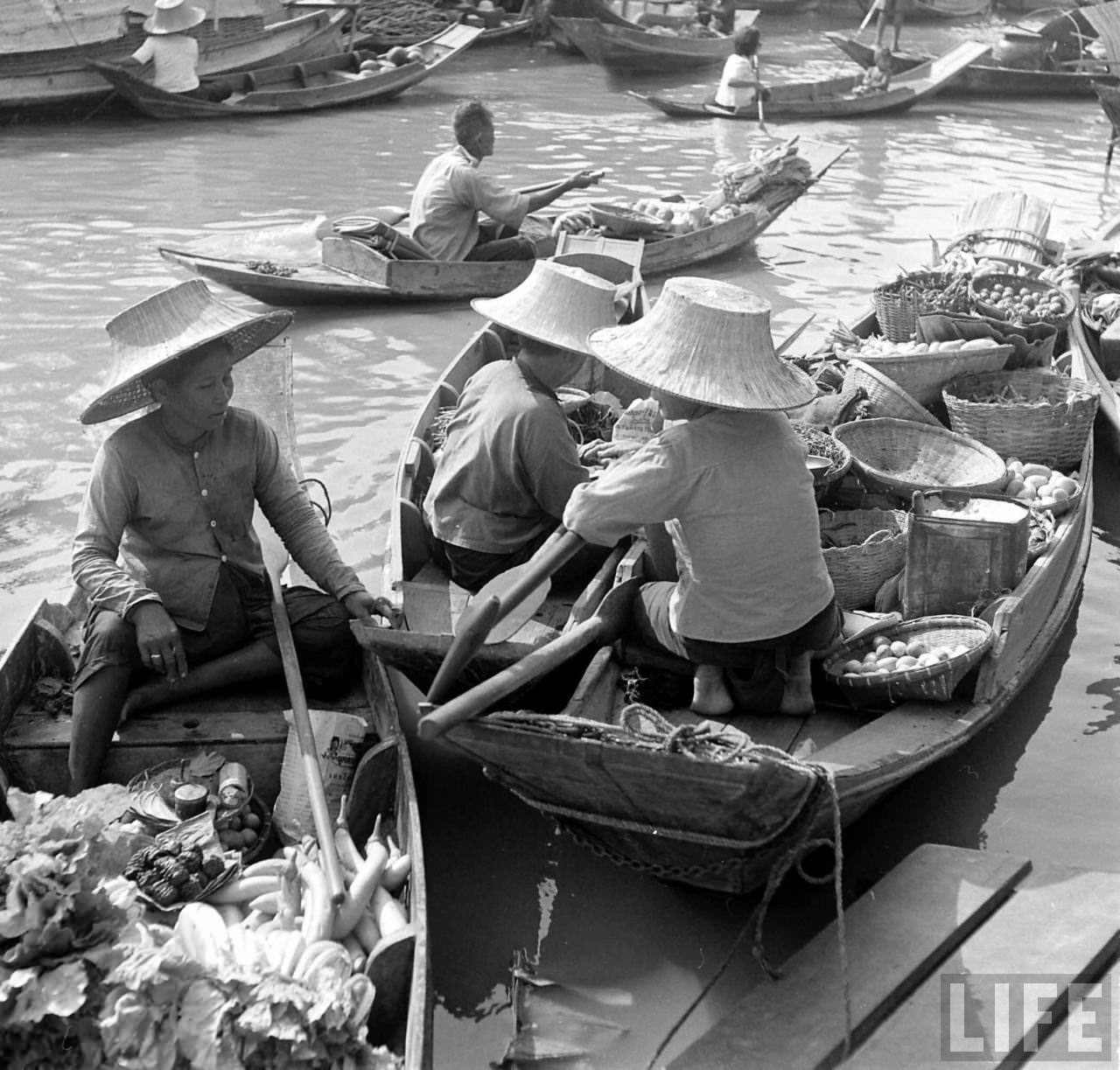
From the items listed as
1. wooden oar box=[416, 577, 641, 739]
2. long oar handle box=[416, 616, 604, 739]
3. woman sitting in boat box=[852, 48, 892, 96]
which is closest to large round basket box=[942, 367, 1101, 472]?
wooden oar box=[416, 577, 641, 739]

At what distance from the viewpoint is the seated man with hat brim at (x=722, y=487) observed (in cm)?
333

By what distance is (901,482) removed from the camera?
15.5 feet

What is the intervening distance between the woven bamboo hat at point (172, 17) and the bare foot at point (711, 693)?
37.3 feet

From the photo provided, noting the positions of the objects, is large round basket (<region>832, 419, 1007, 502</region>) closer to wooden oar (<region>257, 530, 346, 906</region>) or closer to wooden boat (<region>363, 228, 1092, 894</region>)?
wooden boat (<region>363, 228, 1092, 894</region>)

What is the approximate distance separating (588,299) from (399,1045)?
236 cm

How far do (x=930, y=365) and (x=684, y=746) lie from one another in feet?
10.3

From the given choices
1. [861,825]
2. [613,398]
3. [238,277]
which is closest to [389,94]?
[238,277]

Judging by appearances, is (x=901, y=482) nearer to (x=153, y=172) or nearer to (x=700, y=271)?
(x=700, y=271)

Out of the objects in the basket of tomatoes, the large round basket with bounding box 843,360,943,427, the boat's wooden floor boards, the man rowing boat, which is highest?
the man rowing boat

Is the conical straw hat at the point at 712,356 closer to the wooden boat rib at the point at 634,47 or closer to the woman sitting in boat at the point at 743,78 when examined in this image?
the woman sitting in boat at the point at 743,78

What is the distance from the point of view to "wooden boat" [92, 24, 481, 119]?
1329cm

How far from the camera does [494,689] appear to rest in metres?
2.99

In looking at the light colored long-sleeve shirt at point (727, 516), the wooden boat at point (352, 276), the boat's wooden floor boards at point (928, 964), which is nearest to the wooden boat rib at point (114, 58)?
the wooden boat at point (352, 276)

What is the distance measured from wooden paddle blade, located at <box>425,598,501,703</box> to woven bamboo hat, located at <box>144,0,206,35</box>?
38.1 feet
